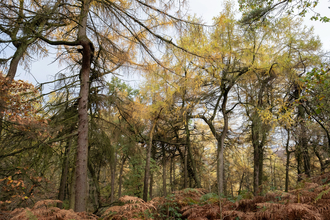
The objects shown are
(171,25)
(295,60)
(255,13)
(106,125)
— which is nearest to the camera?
(171,25)

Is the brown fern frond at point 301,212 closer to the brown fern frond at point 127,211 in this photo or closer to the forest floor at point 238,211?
the forest floor at point 238,211

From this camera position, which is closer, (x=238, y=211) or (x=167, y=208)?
(x=238, y=211)

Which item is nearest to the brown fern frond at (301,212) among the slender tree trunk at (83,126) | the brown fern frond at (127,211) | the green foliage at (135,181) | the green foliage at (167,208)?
the brown fern frond at (127,211)

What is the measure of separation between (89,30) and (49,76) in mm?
1717

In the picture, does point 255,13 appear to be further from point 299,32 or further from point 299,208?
point 299,32

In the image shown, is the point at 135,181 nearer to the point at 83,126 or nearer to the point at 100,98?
the point at 100,98

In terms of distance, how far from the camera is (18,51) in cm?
496

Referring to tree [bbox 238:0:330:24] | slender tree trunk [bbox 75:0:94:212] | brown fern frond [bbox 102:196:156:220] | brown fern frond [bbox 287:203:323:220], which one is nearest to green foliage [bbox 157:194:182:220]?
brown fern frond [bbox 102:196:156:220]

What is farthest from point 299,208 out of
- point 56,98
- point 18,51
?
point 18,51

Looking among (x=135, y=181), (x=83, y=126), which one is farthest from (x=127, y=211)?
(x=135, y=181)

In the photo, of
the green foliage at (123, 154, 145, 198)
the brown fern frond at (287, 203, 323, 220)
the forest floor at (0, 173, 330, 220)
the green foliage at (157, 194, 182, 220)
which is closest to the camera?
the brown fern frond at (287, 203, 323, 220)

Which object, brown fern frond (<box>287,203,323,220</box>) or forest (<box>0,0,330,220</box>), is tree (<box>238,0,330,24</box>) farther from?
brown fern frond (<box>287,203,323,220</box>)

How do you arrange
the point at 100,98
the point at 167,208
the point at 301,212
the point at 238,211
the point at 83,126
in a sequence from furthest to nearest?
the point at 100,98 < the point at 83,126 < the point at 167,208 < the point at 238,211 < the point at 301,212

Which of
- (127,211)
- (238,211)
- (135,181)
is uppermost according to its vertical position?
(127,211)
